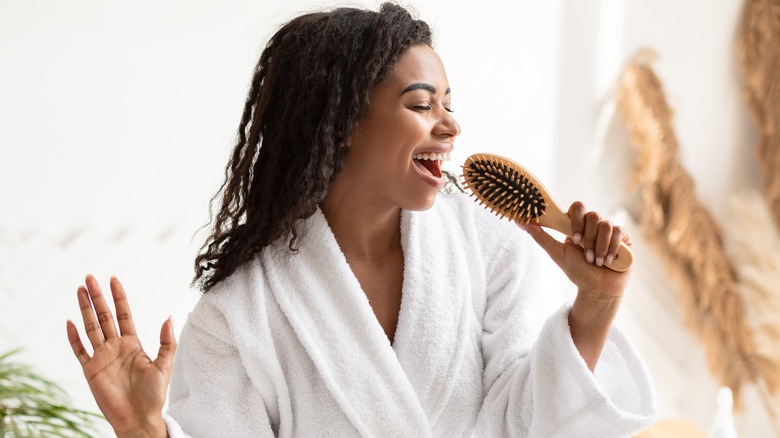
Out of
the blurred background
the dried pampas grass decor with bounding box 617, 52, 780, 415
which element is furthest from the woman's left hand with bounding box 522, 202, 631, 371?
the dried pampas grass decor with bounding box 617, 52, 780, 415

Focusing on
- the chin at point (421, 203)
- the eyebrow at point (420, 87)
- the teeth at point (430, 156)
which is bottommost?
the chin at point (421, 203)

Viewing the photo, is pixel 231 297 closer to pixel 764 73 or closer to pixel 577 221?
pixel 577 221

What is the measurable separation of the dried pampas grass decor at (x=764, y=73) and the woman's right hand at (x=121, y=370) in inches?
64.5

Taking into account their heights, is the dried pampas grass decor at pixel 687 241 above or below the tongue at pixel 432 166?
below

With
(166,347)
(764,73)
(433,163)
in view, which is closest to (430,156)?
(433,163)

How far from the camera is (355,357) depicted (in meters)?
1.11

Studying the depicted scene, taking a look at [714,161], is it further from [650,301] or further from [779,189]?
[650,301]

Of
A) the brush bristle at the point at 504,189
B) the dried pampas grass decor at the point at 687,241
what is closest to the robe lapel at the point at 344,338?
the brush bristle at the point at 504,189

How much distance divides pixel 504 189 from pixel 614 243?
14cm

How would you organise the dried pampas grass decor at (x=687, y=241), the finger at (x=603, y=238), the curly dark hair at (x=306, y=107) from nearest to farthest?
the finger at (x=603, y=238)
the curly dark hair at (x=306, y=107)
the dried pampas grass decor at (x=687, y=241)

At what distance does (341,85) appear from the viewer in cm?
104

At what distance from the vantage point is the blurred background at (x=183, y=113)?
1753 millimetres

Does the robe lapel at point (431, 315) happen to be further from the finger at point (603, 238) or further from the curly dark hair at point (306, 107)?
the finger at point (603, 238)

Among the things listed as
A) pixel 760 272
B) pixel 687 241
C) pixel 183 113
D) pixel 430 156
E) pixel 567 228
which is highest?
pixel 183 113
